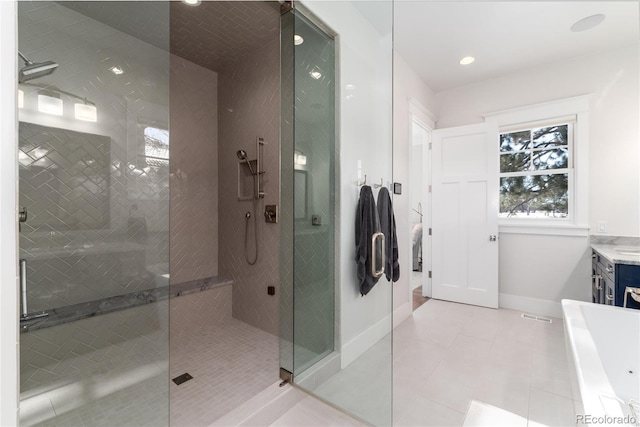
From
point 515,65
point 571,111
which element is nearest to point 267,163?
point 515,65

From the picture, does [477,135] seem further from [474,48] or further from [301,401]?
[301,401]

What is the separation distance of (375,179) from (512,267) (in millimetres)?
2584

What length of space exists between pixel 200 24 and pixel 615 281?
4.05 meters

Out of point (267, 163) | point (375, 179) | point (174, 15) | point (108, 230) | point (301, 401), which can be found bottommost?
point (301, 401)

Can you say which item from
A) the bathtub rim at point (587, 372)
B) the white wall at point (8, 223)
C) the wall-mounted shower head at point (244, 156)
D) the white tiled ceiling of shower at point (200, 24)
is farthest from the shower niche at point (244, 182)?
the bathtub rim at point (587, 372)

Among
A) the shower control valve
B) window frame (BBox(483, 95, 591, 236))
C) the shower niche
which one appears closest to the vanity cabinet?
window frame (BBox(483, 95, 591, 236))

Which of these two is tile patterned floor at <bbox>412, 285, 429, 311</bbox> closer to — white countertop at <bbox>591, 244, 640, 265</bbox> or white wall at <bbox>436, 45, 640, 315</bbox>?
white wall at <bbox>436, 45, 640, 315</bbox>

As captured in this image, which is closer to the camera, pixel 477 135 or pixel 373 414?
pixel 373 414

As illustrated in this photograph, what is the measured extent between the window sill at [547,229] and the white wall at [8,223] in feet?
14.0

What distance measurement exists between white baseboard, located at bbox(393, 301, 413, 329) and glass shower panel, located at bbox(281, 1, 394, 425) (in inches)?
41.0

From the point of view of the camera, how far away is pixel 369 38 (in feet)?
7.14

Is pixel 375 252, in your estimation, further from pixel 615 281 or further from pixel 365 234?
pixel 615 281

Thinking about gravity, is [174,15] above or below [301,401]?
above

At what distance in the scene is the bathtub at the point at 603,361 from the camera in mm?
929
